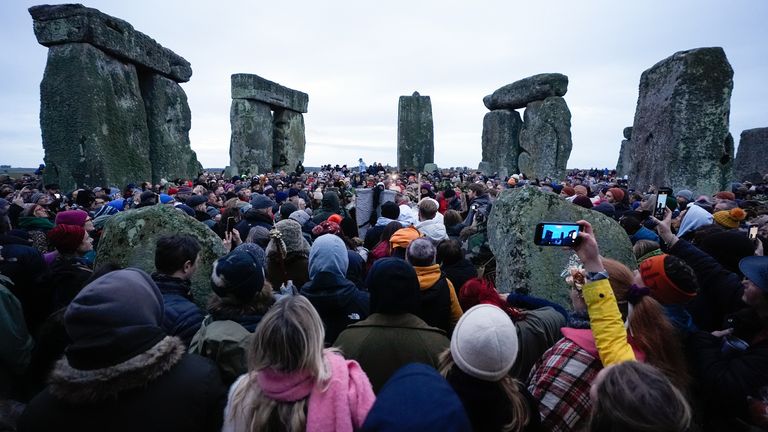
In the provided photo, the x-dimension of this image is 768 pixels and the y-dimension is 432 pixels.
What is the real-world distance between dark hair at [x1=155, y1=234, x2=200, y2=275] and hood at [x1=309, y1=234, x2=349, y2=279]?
73 cm

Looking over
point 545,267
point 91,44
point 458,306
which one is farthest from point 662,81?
point 91,44

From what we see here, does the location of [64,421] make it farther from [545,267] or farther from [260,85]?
[260,85]

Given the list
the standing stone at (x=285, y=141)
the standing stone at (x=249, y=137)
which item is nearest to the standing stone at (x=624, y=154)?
the standing stone at (x=285, y=141)

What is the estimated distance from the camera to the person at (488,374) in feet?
Result: 4.33

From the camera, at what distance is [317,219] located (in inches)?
230

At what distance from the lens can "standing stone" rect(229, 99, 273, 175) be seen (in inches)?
663

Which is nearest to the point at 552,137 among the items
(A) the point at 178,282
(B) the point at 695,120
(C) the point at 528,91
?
(C) the point at 528,91

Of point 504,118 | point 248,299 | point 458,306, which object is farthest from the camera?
point 504,118

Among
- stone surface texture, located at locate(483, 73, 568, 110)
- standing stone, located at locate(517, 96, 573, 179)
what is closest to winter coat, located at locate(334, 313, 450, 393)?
standing stone, located at locate(517, 96, 573, 179)

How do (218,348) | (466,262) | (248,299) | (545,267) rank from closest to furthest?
(218,348)
(248,299)
(466,262)
(545,267)

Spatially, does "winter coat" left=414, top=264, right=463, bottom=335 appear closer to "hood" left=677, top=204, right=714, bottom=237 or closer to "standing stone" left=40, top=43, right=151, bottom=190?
"hood" left=677, top=204, right=714, bottom=237

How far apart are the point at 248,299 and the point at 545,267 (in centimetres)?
262

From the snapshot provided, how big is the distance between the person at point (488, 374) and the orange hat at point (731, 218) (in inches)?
151

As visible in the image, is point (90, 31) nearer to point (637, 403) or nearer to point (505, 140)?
point (637, 403)
